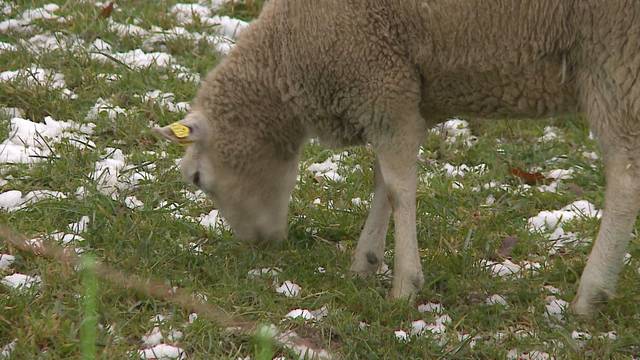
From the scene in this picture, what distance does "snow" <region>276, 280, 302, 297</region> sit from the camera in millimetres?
4070

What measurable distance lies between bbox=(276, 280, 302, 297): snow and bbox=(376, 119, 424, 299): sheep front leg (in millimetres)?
396

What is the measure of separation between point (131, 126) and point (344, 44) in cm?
202

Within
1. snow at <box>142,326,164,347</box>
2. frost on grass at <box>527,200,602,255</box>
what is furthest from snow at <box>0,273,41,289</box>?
frost on grass at <box>527,200,602,255</box>

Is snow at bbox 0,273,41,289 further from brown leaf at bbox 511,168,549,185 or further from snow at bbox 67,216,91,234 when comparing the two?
brown leaf at bbox 511,168,549,185

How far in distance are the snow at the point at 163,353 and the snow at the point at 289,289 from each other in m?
0.65

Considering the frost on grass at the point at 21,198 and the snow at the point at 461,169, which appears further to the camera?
the snow at the point at 461,169

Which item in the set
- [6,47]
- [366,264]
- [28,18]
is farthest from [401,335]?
[28,18]

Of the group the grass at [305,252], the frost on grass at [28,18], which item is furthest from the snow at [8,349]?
the frost on grass at [28,18]

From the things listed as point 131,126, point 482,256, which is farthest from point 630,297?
point 131,126

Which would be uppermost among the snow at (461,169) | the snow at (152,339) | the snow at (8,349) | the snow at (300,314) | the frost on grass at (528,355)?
the snow at (8,349)

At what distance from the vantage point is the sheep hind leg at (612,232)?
3799mm

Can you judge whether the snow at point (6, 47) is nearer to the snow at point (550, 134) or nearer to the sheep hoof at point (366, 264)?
the sheep hoof at point (366, 264)

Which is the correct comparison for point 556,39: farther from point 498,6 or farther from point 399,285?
point 399,285

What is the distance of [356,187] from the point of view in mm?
5227
